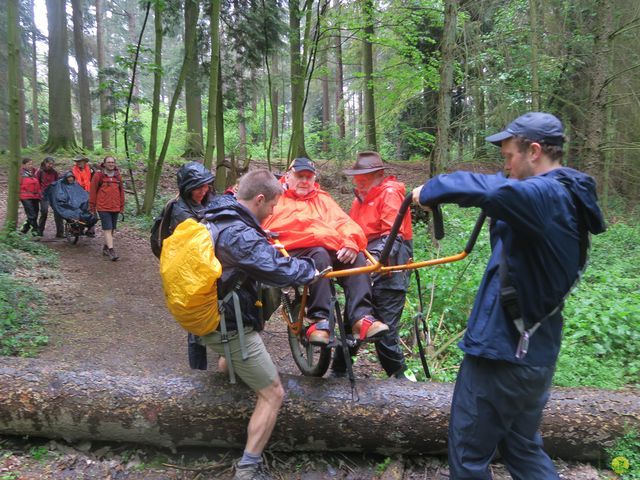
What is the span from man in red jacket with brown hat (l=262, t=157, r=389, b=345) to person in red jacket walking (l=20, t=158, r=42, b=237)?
8445mm

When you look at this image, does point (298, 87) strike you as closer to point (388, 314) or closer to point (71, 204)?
point (71, 204)

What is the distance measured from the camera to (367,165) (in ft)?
13.3

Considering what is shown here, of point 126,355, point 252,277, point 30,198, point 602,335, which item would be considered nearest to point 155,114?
point 30,198

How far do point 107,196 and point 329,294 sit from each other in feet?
23.0

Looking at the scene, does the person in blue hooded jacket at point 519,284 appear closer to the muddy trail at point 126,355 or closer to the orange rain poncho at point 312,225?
the muddy trail at point 126,355

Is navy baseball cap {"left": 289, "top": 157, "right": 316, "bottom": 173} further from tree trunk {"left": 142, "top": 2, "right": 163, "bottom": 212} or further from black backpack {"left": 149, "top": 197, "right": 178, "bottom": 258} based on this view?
tree trunk {"left": 142, "top": 2, "right": 163, "bottom": 212}

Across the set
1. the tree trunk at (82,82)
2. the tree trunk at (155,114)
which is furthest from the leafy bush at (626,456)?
the tree trunk at (82,82)

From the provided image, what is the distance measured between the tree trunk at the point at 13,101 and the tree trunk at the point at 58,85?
29.1 feet

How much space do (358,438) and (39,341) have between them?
4119 mm

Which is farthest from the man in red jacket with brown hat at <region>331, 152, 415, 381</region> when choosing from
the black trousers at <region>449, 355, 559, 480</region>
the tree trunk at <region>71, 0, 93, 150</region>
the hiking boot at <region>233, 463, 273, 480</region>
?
the tree trunk at <region>71, 0, 93, 150</region>

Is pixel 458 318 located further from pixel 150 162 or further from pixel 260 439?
pixel 150 162

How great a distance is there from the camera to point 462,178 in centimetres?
183

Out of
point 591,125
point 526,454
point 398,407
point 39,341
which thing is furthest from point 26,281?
point 591,125

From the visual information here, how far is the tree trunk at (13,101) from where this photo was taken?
8.04 m
